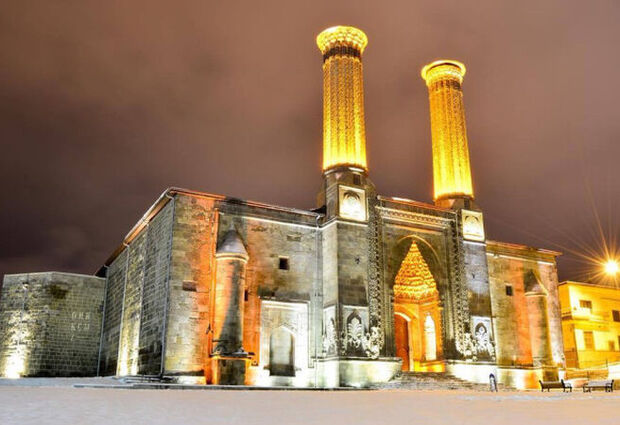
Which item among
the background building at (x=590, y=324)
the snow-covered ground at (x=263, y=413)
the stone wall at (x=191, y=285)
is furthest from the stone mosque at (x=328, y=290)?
the background building at (x=590, y=324)

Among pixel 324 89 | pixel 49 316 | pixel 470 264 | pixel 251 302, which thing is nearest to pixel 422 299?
pixel 470 264

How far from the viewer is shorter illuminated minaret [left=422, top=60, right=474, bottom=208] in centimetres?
2420

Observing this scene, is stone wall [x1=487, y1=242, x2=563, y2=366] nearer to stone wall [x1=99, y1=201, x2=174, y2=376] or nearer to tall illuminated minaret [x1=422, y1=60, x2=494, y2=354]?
tall illuminated minaret [x1=422, y1=60, x2=494, y2=354]

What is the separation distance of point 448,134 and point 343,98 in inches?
214

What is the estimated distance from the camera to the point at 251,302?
62.6ft

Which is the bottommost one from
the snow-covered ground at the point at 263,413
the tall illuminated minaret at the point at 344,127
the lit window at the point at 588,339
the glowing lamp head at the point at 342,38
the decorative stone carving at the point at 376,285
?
the snow-covered ground at the point at 263,413

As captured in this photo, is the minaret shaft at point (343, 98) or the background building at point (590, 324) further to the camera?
the background building at point (590, 324)

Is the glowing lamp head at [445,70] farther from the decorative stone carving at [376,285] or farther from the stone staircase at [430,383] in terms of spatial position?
the stone staircase at [430,383]

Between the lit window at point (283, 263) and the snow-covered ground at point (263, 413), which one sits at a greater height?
the lit window at point (283, 263)

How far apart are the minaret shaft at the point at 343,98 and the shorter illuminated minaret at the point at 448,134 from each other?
4.19 m

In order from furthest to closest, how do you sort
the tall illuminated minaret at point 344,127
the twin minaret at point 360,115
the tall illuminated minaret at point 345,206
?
the twin minaret at point 360,115 < the tall illuminated minaret at point 344,127 < the tall illuminated minaret at point 345,206

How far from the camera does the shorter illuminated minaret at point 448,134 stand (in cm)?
2420

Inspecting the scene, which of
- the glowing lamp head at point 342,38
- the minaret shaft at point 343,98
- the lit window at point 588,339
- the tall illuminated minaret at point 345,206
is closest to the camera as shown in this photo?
the tall illuminated minaret at point 345,206

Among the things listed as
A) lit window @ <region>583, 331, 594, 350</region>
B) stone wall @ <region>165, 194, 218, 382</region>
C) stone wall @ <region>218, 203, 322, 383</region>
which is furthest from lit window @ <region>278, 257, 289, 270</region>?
lit window @ <region>583, 331, 594, 350</region>
